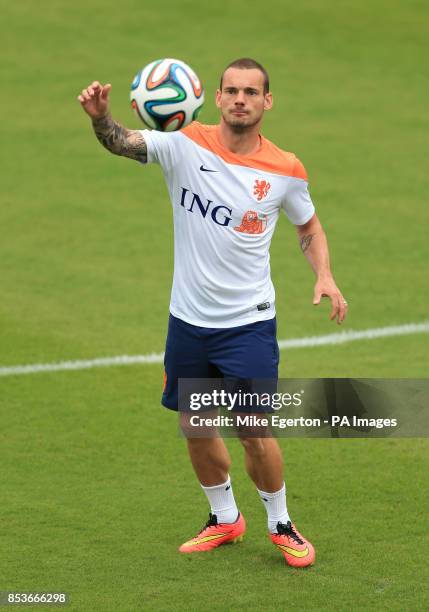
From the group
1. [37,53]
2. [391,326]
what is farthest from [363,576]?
[37,53]

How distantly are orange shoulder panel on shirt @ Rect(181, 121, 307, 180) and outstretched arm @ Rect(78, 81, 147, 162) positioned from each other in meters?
0.32

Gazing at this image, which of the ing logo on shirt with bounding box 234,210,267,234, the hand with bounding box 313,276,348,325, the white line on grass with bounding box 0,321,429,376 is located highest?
the ing logo on shirt with bounding box 234,210,267,234

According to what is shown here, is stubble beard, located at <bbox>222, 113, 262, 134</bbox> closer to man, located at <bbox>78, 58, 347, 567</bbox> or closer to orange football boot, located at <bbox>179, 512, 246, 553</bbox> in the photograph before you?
man, located at <bbox>78, 58, 347, 567</bbox>

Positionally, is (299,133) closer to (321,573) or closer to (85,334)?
(85,334)

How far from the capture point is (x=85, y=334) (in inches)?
478

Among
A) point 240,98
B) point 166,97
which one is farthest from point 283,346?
point 166,97

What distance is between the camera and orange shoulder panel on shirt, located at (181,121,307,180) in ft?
25.2

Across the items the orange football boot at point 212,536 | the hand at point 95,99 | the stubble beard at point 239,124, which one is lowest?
the orange football boot at point 212,536

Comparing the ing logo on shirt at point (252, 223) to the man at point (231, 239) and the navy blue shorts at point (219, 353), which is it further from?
the navy blue shorts at point (219, 353)

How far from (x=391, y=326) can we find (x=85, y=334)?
285 centimetres

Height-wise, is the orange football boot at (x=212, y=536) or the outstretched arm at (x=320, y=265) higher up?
the outstretched arm at (x=320, y=265)

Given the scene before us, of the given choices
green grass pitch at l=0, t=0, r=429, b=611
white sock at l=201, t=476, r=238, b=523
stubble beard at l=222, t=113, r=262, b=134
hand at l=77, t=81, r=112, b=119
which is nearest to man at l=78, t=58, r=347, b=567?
stubble beard at l=222, t=113, r=262, b=134

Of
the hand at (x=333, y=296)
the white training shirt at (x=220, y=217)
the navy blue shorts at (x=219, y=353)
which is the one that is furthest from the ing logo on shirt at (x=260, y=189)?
the navy blue shorts at (x=219, y=353)

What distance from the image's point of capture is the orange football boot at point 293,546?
25.6ft
